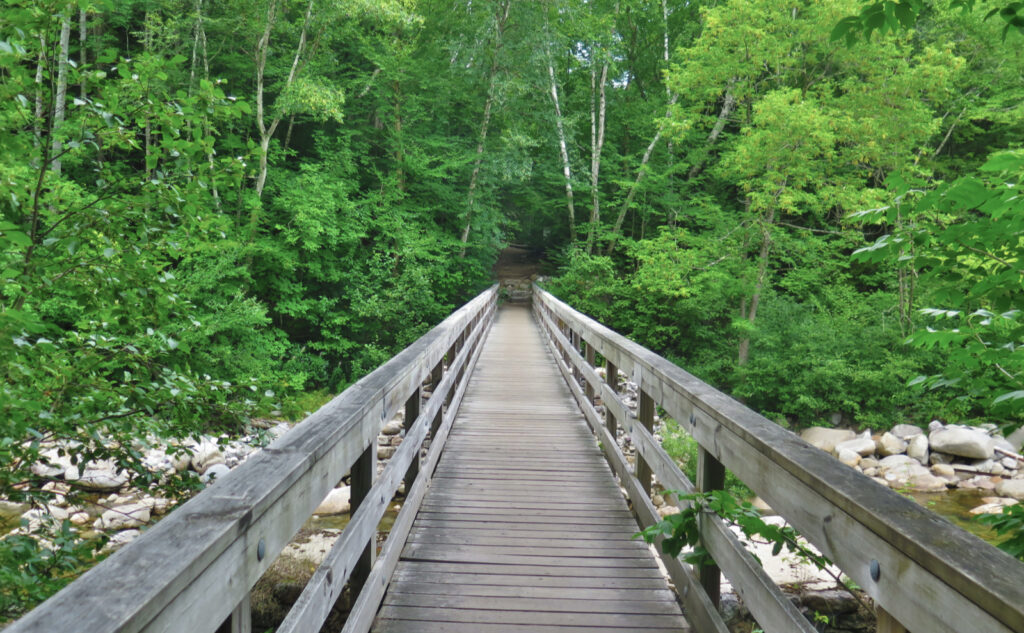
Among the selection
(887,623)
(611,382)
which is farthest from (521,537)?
(887,623)

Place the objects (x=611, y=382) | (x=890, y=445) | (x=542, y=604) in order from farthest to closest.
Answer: (x=890, y=445) → (x=611, y=382) → (x=542, y=604)

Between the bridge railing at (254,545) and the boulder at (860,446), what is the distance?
10.9 metres

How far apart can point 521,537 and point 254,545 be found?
2191 millimetres

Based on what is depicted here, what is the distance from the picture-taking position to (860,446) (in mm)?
10984

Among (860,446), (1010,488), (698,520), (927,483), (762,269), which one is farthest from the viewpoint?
(762,269)

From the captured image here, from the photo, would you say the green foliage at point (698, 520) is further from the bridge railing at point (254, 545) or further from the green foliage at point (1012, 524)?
the bridge railing at point (254, 545)

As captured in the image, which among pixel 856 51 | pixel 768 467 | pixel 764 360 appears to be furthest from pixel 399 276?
pixel 768 467

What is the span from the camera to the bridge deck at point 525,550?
2.39 m

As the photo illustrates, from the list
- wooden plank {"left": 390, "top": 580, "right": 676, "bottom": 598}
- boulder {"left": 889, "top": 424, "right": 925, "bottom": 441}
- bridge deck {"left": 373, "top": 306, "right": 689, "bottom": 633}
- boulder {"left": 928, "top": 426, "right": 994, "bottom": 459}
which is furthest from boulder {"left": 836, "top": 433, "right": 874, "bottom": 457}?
wooden plank {"left": 390, "top": 580, "right": 676, "bottom": 598}

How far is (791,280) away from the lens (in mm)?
15180

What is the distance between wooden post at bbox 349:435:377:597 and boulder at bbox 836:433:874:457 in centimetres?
1112

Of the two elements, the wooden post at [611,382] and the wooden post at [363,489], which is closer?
the wooden post at [363,489]

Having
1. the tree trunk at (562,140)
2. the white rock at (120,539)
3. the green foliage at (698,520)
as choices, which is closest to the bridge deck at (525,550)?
the green foliage at (698,520)

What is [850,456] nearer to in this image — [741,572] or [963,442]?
[963,442]
